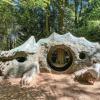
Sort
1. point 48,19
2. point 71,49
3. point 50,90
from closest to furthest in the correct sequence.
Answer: point 50,90 < point 71,49 < point 48,19

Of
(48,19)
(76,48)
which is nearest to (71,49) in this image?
(76,48)

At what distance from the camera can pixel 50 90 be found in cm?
865

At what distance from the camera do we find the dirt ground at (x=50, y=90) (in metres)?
8.01

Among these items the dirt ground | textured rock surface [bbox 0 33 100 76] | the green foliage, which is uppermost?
the green foliage

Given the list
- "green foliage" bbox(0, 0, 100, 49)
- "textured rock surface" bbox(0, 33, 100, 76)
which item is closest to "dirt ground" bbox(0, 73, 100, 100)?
"textured rock surface" bbox(0, 33, 100, 76)

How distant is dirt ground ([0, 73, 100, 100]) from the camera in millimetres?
8011

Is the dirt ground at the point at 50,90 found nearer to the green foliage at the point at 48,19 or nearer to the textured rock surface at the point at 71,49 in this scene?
the textured rock surface at the point at 71,49

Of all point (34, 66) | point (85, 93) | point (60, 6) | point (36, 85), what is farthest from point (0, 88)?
point (60, 6)

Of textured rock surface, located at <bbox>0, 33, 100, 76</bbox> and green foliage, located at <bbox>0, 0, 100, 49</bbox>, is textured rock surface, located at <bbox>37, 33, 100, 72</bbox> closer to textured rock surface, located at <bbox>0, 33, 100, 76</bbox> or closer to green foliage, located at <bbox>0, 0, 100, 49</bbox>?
textured rock surface, located at <bbox>0, 33, 100, 76</bbox>

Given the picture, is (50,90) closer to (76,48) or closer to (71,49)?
(71,49)

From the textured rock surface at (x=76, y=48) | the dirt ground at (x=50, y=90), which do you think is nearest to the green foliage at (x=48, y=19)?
the textured rock surface at (x=76, y=48)

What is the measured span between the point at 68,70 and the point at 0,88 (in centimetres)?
347

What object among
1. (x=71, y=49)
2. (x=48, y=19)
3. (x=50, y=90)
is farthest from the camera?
(x=48, y=19)

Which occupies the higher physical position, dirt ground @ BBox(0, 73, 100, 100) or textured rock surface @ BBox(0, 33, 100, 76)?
textured rock surface @ BBox(0, 33, 100, 76)
